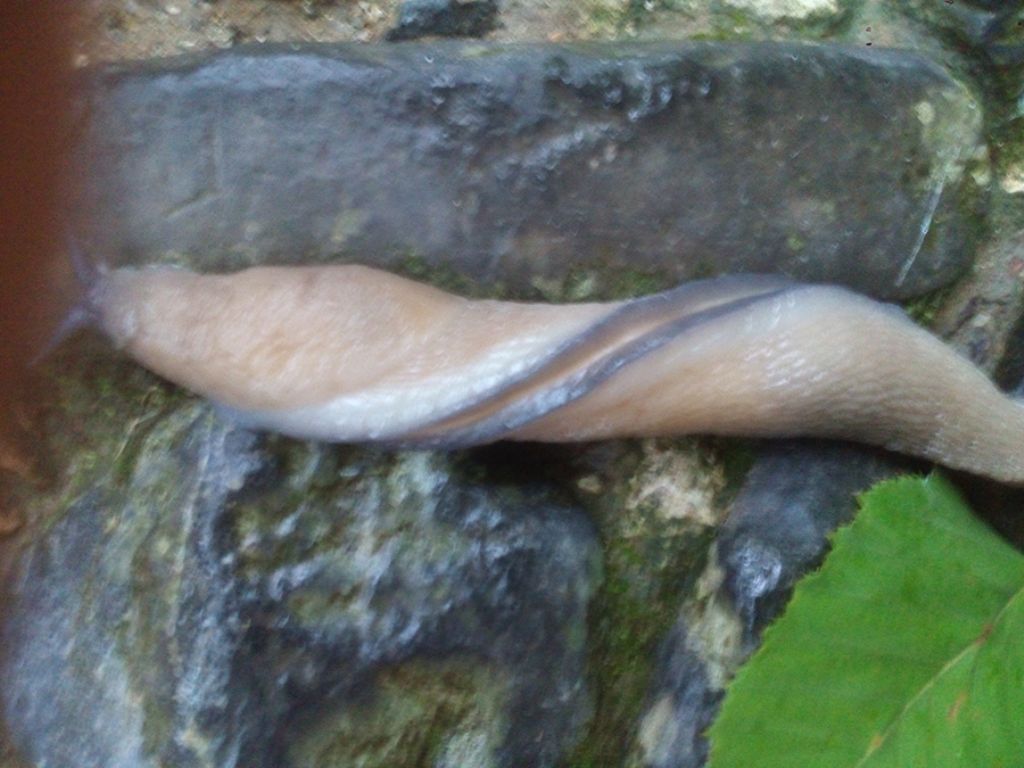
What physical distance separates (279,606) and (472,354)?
240 millimetres

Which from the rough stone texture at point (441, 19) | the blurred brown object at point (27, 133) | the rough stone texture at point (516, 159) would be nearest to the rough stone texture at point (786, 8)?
the rough stone texture at point (516, 159)

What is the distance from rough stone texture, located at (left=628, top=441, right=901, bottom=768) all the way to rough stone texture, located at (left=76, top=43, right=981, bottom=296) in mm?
190

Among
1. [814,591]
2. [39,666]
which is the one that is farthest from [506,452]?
[39,666]

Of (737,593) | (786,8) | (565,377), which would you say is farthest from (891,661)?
(786,8)

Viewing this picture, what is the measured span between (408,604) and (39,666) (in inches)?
12.2

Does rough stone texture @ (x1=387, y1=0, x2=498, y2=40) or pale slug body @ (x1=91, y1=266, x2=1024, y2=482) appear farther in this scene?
rough stone texture @ (x1=387, y1=0, x2=498, y2=40)

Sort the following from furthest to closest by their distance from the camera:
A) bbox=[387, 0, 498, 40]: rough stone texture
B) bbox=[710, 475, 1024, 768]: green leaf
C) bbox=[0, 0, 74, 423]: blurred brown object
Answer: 1. bbox=[387, 0, 498, 40]: rough stone texture
2. bbox=[710, 475, 1024, 768]: green leaf
3. bbox=[0, 0, 74, 423]: blurred brown object

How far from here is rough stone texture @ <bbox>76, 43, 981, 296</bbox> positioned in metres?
0.82

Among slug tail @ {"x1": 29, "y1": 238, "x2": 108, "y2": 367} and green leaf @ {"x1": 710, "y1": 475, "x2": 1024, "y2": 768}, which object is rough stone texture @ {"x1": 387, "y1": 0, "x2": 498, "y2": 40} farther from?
green leaf @ {"x1": 710, "y1": 475, "x2": 1024, "y2": 768}

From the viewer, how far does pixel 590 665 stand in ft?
2.81

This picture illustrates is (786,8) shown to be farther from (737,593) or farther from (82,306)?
Answer: (82,306)

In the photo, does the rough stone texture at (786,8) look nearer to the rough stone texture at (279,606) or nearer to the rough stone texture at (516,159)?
the rough stone texture at (516,159)

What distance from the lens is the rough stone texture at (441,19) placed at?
3.05ft

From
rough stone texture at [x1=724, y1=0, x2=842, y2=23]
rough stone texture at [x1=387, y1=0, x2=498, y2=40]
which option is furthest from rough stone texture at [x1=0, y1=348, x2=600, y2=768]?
rough stone texture at [x1=724, y1=0, x2=842, y2=23]
